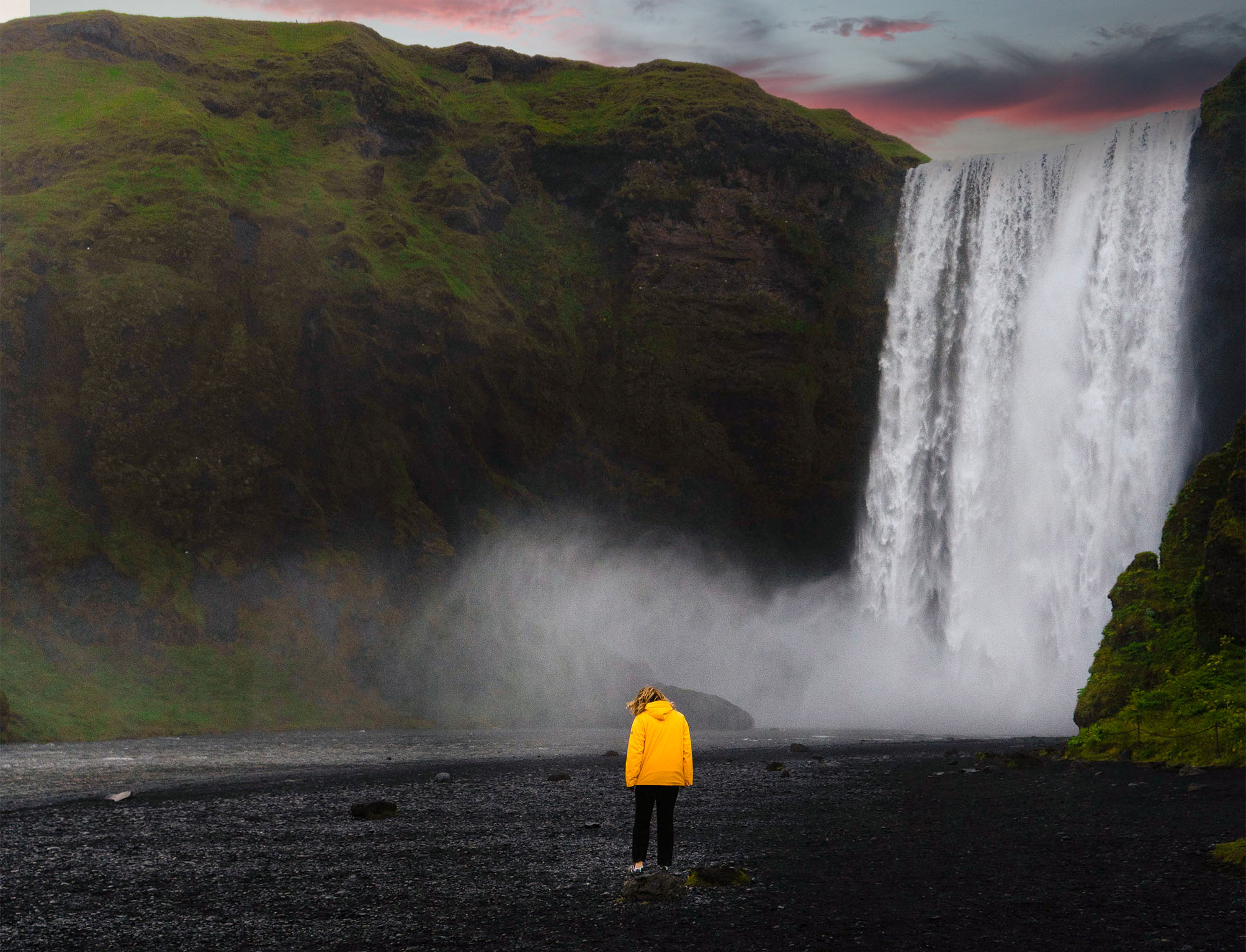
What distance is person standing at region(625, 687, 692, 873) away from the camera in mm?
12000

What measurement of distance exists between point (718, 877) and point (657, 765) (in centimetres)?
152

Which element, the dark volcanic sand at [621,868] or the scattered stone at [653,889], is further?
the scattered stone at [653,889]

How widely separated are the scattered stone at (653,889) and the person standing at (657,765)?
0.48m

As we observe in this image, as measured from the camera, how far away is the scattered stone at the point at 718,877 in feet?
40.1

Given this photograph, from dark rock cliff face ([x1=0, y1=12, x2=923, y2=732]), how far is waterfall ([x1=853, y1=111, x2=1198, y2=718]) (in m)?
6.24

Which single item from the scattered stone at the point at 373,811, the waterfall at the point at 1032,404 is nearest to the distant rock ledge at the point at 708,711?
the waterfall at the point at 1032,404

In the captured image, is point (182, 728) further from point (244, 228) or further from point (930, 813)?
point (930, 813)

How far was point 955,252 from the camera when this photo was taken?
64.1m

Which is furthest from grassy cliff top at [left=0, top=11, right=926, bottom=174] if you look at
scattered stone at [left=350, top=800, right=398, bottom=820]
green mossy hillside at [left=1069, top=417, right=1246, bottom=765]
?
scattered stone at [left=350, top=800, right=398, bottom=820]

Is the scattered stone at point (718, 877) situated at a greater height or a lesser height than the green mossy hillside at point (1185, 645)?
lesser

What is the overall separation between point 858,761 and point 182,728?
32.3 m

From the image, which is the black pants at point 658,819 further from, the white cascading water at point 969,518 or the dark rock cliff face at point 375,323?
the dark rock cliff face at point 375,323

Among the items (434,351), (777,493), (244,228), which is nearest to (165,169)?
(244,228)

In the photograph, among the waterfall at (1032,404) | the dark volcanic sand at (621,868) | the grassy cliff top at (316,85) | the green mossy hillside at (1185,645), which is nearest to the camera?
the dark volcanic sand at (621,868)
